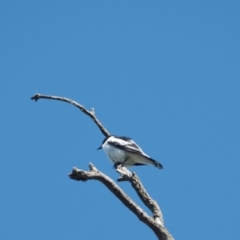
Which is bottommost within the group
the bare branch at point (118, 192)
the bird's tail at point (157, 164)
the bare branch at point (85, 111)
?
the bare branch at point (118, 192)

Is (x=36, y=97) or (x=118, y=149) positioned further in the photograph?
(x=118, y=149)

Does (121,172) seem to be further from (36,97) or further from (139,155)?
(139,155)

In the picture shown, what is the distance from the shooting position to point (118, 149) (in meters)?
8.97

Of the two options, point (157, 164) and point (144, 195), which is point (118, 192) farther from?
point (157, 164)

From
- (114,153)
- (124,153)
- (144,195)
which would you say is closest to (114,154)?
(114,153)

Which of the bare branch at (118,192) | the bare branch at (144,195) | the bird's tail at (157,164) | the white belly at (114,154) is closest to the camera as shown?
the bare branch at (118,192)

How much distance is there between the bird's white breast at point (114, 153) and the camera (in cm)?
896

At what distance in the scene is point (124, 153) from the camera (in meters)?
8.93

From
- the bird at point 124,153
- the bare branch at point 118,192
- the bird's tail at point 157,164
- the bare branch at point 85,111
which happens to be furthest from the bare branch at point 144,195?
the bird at point 124,153

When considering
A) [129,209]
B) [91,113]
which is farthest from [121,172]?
[91,113]

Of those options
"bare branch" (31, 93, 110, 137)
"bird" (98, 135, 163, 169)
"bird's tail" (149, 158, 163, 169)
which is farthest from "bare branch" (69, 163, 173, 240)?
"bird" (98, 135, 163, 169)

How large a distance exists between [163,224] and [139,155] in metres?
4.16

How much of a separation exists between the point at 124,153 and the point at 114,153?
9.7 inches

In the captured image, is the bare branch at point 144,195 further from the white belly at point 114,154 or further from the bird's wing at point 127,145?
the white belly at point 114,154
